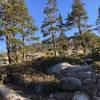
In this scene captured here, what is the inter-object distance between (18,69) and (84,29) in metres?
31.8

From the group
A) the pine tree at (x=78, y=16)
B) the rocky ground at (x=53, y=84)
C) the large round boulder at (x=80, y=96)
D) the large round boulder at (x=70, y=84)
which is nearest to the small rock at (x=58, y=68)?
the rocky ground at (x=53, y=84)

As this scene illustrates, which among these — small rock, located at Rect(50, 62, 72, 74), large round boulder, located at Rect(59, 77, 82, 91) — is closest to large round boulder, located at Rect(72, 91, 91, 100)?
large round boulder, located at Rect(59, 77, 82, 91)

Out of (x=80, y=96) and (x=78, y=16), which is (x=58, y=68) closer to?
(x=80, y=96)

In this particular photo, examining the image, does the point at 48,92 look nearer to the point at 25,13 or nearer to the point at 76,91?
the point at 76,91

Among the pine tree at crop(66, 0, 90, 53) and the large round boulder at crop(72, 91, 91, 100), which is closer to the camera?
the large round boulder at crop(72, 91, 91, 100)

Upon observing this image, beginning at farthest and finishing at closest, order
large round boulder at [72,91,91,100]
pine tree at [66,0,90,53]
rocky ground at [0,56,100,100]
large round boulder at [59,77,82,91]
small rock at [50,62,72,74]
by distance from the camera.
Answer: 1. pine tree at [66,0,90,53]
2. small rock at [50,62,72,74]
3. large round boulder at [59,77,82,91]
4. rocky ground at [0,56,100,100]
5. large round boulder at [72,91,91,100]

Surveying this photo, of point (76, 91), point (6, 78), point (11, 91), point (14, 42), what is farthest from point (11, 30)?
point (76, 91)

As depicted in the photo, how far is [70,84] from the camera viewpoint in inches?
741

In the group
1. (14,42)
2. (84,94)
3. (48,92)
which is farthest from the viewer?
(14,42)

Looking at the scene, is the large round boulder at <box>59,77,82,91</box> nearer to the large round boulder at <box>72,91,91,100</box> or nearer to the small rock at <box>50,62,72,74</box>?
the large round boulder at <box>72,91,91,100</box>

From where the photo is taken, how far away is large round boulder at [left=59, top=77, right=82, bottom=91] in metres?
18.6

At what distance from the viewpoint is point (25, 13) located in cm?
5244

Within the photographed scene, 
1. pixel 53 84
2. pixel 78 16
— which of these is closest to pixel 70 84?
pixel 53 84

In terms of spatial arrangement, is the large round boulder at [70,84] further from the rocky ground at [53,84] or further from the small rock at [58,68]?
the small rock at [58,68]
